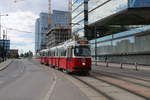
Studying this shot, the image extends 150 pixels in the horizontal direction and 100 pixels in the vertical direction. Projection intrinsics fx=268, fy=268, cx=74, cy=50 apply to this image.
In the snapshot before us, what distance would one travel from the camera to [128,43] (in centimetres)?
5297

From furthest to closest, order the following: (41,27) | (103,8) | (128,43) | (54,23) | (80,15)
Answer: (54,23) < (80,15) < (41,27) < (103,8) < (128,43)

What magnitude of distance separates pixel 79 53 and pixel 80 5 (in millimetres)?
73578

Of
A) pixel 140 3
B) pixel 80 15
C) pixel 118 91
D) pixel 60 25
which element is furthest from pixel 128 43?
pixel 80 15

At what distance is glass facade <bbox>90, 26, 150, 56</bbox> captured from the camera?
46.8 m

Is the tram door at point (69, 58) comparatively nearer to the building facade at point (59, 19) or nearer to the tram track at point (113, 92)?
the tram track at point (113, 92)

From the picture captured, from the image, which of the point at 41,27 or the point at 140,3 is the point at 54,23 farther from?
the point at 140,3

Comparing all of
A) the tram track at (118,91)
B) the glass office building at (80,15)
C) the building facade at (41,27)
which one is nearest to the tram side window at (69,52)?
the tram track at (118,91)

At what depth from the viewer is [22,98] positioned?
34.0 feet

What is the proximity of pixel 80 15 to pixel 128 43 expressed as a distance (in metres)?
43.2

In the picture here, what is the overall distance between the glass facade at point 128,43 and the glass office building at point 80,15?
1908 centimetres

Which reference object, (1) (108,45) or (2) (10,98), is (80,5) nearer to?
(1) (108,45)

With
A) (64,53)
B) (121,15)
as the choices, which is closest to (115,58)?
(121,15)

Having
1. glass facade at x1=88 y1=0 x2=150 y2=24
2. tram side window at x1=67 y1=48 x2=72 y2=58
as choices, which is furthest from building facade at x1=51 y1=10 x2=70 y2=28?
tram side window at x1=67 y1=48 x2=72 y2=58

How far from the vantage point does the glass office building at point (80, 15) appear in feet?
292
